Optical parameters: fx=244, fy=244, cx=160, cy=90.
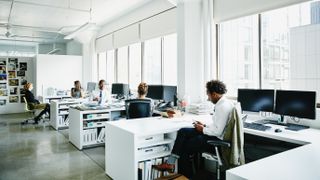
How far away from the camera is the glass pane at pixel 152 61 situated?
239 inches

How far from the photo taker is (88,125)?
4773 mm

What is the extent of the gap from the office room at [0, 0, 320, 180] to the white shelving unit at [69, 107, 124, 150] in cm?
2

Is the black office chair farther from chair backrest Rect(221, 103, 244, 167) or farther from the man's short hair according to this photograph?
chair backrest Rect(221, 103, 244, 167)

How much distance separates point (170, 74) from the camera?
18.9ft

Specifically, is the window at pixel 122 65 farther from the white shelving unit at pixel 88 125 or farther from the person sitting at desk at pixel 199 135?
the person sitting at desk at pixel 199 135

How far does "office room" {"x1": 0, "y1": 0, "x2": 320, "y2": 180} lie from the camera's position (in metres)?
2.66

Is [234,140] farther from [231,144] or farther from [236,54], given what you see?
[236,54]

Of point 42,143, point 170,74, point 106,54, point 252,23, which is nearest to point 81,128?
point 42,143

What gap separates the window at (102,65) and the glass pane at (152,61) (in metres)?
2.92

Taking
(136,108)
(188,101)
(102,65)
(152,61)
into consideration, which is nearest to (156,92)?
(188,101)

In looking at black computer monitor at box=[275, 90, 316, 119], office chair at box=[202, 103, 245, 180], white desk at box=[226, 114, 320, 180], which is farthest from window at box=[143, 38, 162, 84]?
white desk at box=[226, 114, 320, 180]

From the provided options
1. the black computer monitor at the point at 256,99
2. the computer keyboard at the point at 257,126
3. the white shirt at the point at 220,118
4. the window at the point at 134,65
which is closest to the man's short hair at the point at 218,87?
the white shirt at the point at 220,118

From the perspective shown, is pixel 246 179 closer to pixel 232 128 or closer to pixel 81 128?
pixel 232 128

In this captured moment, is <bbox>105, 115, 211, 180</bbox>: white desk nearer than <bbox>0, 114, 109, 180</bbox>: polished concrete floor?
Yes
